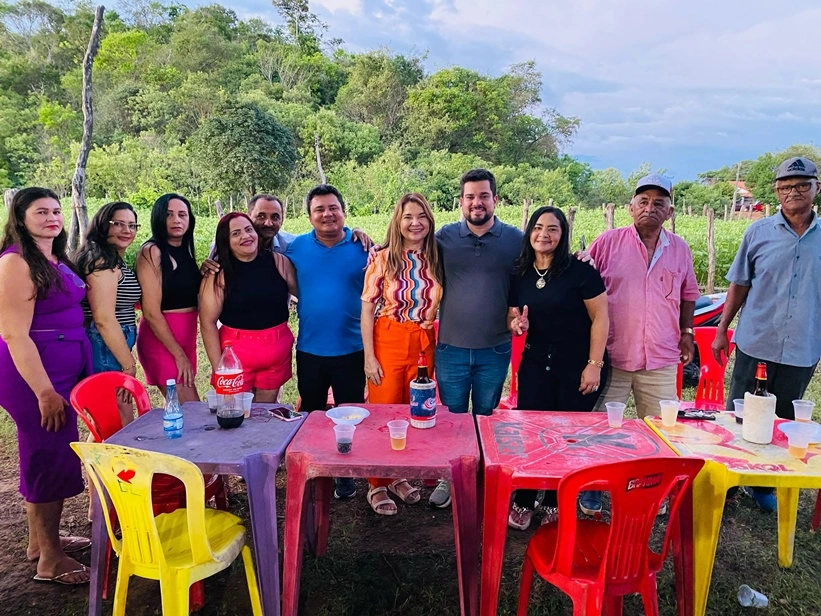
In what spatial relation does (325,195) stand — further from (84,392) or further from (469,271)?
(84,392)

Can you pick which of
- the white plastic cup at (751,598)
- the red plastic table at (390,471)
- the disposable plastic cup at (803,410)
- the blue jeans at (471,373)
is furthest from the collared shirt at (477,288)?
the white plastic cup at (751,598)

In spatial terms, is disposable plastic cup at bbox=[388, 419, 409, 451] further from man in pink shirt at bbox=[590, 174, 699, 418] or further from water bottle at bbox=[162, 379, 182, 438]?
man in pink shirt at bbox=[590, 174, 699, 418]

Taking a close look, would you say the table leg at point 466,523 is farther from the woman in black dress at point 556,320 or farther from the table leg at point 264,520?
the woman in black dress at point 556,320

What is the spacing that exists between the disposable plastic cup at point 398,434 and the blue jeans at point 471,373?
1055 mm

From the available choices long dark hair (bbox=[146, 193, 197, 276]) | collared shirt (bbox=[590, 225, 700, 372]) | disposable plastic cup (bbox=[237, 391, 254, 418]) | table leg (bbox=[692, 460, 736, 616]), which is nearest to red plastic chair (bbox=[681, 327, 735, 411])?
collared shirt (bbox=[590, 225, 700, 372])

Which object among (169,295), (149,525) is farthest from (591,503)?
(169,295)

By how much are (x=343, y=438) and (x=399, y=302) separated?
1.11 metres

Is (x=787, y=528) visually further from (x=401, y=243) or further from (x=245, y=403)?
(x=245, y=403)

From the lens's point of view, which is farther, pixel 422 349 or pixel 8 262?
pixel 422 349

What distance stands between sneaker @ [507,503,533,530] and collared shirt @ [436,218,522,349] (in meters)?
0.96

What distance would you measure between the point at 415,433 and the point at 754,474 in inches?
50.8

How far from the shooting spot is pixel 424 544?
2990 mm

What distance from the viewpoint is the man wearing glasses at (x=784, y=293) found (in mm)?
3059

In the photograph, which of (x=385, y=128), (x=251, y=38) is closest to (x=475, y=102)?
(x=385, y=128)
